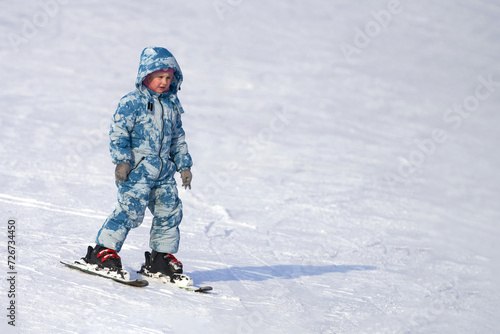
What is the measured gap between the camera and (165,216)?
4.35m

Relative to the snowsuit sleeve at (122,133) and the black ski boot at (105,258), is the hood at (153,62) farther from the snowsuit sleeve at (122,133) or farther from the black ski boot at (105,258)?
the black ski boot at (105,258)

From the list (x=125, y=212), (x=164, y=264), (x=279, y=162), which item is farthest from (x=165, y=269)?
(x=279, y=162)

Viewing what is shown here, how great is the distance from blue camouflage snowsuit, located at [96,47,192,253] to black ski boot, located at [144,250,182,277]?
278mm

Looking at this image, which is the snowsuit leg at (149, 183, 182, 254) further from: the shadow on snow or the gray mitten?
the shadow on snow

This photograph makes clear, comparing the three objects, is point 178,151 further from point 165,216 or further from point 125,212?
point 125,212

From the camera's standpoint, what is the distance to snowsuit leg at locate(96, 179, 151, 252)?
13.6ft

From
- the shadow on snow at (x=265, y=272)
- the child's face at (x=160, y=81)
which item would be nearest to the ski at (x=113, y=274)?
the shadow on snow at (x=265, y=272)

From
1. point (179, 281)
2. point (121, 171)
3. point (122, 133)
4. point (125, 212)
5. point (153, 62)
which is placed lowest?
point (179, 281)

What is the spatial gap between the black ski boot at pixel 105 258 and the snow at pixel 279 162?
13 cm

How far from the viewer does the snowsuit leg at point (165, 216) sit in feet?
14.1

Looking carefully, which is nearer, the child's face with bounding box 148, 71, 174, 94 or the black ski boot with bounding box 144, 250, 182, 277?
the child's face with bounding box 148, 71, 174, 94

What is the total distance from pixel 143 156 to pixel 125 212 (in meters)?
0.38

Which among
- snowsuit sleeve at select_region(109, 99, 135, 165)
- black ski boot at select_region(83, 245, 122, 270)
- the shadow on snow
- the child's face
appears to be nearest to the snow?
the shadow on snow

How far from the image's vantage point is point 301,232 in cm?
698
